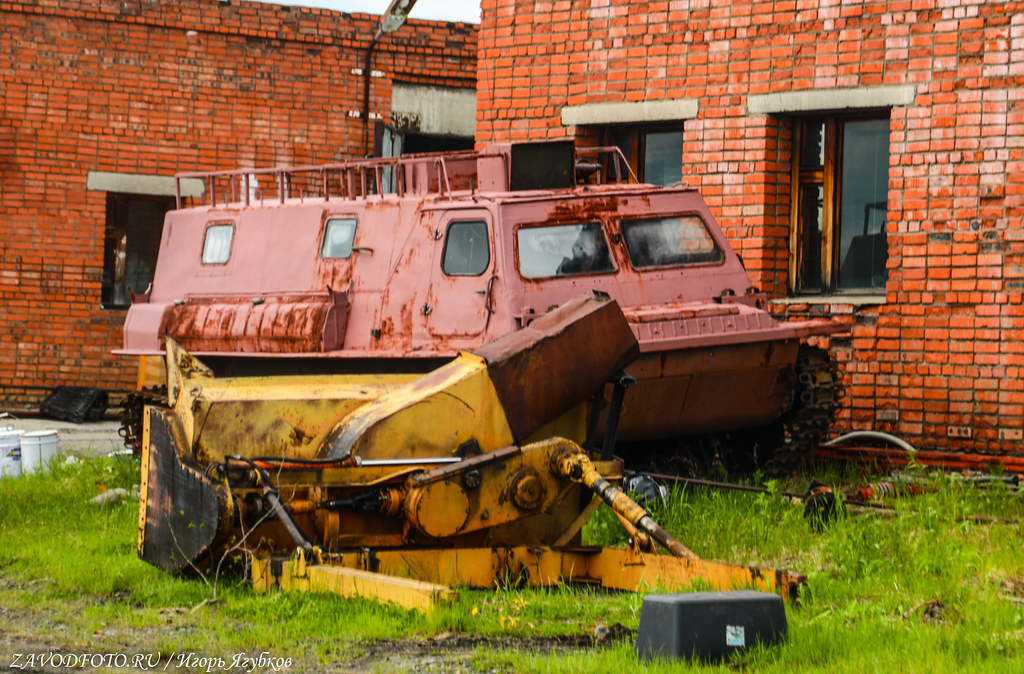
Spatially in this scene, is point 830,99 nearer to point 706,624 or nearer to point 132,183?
point 706,624

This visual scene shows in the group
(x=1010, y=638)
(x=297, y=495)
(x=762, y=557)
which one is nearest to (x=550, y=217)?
(x=762, y=557)

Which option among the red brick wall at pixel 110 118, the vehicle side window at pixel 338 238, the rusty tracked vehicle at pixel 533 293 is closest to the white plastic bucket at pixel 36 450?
the rusty tracked vehicle at pixel 533 293

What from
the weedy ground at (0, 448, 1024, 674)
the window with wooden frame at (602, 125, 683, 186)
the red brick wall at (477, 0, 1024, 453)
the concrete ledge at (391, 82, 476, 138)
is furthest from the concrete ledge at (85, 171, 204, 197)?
the weedy ground at (0, 448, 1024, 674)

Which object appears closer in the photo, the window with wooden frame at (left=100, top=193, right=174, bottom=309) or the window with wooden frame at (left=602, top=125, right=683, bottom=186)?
the window with wooden frame at (left=602, top=125, right=683, bottom=186)

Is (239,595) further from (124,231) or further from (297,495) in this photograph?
(124,231)

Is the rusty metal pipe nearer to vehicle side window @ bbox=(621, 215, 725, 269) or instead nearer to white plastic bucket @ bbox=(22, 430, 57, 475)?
vehicle side window @ bbox=(621, 215, 725, 269)

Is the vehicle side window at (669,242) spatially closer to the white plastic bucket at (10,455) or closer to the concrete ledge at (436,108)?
the white plastic bucket at (10,455)

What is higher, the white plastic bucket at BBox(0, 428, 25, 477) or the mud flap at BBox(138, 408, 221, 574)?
the mud flap at BBox(138, 408, 221, 574)

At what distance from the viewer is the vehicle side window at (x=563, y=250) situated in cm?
878

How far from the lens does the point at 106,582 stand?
6211 millimetres

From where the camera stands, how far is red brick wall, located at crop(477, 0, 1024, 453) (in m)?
9.98

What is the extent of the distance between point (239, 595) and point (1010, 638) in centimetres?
304

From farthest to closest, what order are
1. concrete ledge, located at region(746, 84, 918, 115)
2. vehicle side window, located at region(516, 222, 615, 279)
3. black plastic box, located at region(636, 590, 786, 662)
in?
concrete ledge, located at region(746, 84, 918, 115) < vehicle side window, located at region(516, 222, 615, 279) < black plastic box, located at region(636, 590, 786, 662)

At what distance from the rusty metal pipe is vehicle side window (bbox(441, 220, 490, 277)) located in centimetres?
285
